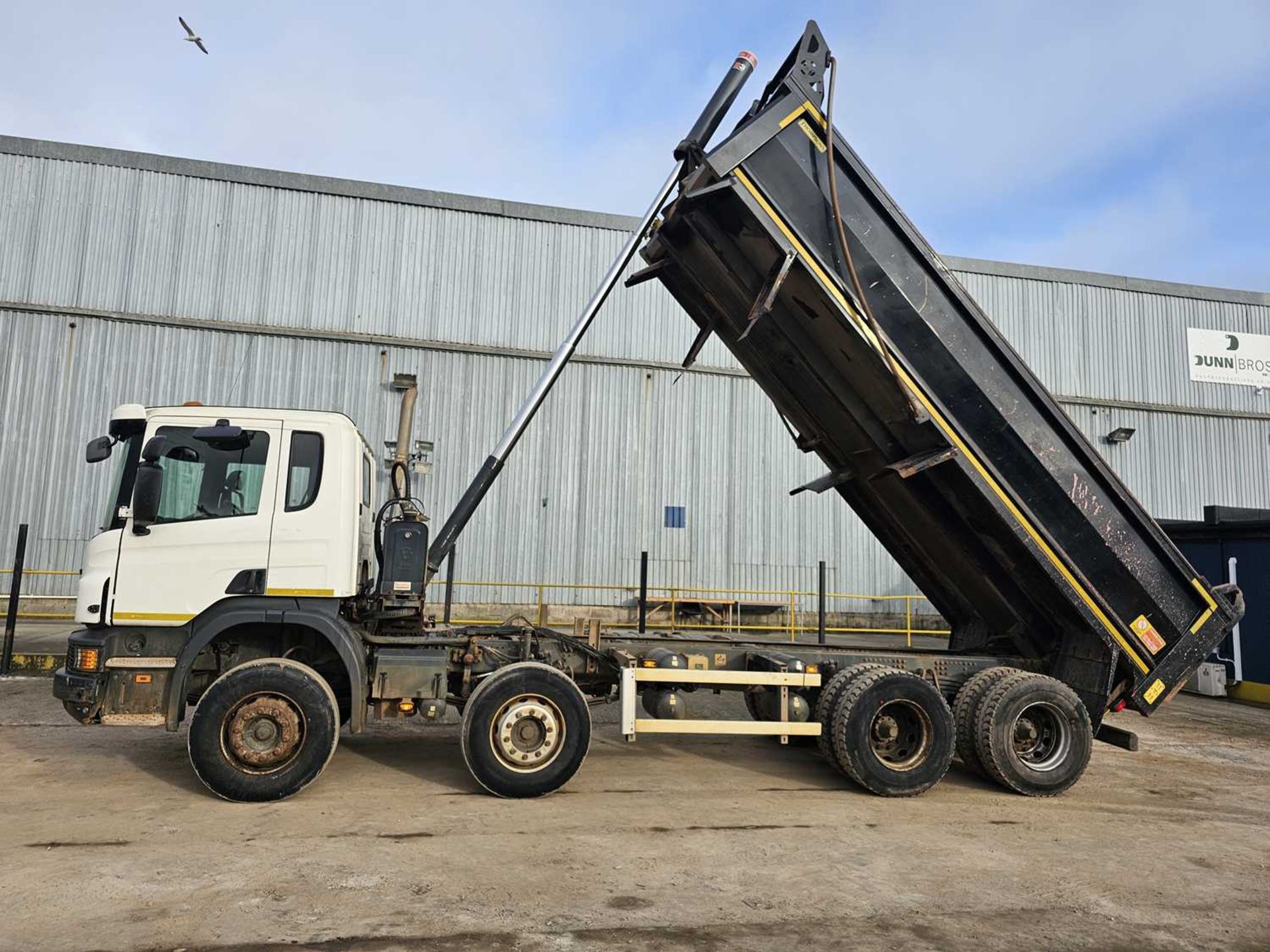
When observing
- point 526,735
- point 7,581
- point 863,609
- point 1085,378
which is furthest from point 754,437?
point 7,581

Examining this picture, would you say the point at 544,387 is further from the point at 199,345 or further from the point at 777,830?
the point at 199,345

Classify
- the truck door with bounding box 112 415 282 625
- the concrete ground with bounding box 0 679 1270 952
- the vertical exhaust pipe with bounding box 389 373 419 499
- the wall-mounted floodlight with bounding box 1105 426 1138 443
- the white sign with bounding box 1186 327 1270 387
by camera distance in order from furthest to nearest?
1. the white sign with bounding box 1186 327 1270 387
2. the wall-mounted floodlight with bounding box 1105 426 1138 443
3. the vertical exhaust pipe with bounding box 389 373 419 499
4. the truck door with bounding box 112 415 282 625
5. the concrete ground with bounding box 0 679 1270 952

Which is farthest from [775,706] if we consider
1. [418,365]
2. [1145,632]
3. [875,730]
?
[418,365]

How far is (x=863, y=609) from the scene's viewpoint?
71.3 ft

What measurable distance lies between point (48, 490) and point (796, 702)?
60.3ft

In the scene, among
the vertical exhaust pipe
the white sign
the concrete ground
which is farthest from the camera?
the white sign

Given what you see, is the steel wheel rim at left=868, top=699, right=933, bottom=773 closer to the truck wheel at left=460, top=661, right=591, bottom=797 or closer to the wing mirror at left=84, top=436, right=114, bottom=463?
the truck wheel at left=460, top=661, right=591, bottom=797

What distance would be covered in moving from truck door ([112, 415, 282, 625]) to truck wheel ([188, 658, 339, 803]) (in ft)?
2.18

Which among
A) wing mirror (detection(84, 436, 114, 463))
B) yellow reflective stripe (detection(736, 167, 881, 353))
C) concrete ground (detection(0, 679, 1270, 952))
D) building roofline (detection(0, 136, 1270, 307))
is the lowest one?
concrete ground (detection(0, 679, 1270, 952))

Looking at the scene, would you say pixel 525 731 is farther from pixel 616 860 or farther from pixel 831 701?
pixel 831 701

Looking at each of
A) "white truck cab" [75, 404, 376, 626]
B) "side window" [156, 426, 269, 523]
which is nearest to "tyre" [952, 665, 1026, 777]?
"white truck cab" [75, 404, 376, 626]

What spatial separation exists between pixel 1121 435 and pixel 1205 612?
18966mm

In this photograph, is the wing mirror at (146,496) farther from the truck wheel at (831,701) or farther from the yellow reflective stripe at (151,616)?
the truck wheel at (831,701)

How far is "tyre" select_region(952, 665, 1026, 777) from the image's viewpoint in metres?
6.70
